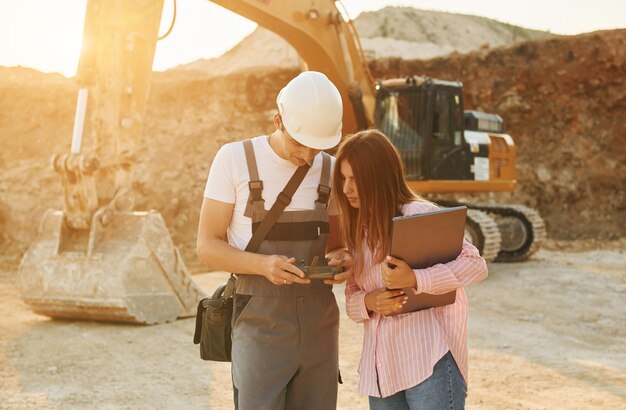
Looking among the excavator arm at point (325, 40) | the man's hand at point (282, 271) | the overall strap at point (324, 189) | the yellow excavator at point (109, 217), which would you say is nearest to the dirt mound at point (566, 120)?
the excavator arm at point (325, 40)

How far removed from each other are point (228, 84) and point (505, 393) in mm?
16583

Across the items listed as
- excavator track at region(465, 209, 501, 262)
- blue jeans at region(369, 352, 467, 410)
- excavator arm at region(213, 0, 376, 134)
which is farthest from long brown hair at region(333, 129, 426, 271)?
excavator track at region(465, 209, 501, 262)

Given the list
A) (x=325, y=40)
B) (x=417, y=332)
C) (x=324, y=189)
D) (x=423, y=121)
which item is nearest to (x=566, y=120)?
(x=423, y=121)

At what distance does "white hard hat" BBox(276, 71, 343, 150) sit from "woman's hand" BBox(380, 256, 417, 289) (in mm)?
449

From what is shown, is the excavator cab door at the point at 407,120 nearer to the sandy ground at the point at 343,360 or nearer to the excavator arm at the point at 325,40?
the excavator arm at the point at 325,40

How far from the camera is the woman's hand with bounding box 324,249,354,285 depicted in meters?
2.29

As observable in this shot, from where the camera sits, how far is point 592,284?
934 cm

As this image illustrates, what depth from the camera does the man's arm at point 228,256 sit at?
2.21 metres

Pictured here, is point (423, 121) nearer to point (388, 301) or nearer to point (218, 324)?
point (218, 324)

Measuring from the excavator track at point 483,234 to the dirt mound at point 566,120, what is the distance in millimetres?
6709

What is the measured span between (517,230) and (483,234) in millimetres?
1844

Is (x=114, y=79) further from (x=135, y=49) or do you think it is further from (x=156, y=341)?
(x=156, y=341)

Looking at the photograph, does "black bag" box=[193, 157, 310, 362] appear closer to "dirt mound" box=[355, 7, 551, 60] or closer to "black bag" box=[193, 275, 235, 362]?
"black bag" box=[193, 275, 235, 362]

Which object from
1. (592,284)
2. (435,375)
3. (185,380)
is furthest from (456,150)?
(435,375)
